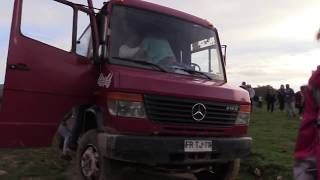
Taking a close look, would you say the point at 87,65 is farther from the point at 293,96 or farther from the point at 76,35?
the point at 293,96

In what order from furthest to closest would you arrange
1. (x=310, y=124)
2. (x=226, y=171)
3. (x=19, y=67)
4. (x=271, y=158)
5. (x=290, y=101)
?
(x=290, y=101)
(x=271, y=158)
(x=226, y=171)
(x=19, y=67)
(x=310, y=124)

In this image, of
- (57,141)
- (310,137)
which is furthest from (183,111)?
(310,137)

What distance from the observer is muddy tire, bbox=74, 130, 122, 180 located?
682 centimetres

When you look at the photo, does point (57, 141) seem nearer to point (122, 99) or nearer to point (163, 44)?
point (122, 99)

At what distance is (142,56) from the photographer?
7.38 metres

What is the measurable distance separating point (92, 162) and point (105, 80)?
105cm

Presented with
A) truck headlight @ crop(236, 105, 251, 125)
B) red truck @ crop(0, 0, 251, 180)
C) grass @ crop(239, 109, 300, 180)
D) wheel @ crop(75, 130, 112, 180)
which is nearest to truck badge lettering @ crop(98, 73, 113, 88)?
red truck @ crop(0, 0, 251, 180)

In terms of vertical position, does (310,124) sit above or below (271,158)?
above

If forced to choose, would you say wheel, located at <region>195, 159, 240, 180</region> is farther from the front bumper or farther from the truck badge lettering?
the truck badge lettering


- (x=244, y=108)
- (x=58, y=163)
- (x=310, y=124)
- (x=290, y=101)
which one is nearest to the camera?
(x=310, y=124)

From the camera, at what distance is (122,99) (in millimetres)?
6668

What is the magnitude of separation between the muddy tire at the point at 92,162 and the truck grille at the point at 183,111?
794mm

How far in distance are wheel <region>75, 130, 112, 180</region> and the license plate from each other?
994 millimetres

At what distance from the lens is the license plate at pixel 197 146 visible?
22.8ft
